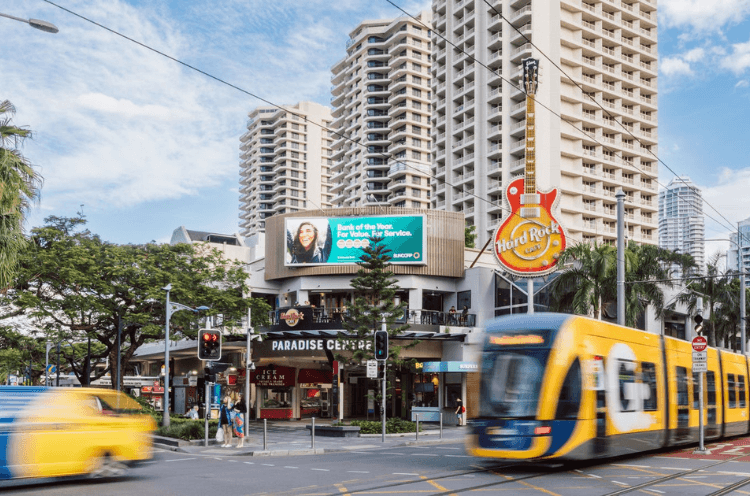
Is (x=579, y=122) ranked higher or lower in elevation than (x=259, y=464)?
higher

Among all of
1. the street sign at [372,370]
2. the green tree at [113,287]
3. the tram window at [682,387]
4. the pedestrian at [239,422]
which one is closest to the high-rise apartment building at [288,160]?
the green tree at [113,287]

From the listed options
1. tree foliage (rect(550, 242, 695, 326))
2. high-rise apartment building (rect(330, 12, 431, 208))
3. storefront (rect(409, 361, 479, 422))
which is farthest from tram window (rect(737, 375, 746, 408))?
high-rise apartment building (rect(330, 12, 431, 208))

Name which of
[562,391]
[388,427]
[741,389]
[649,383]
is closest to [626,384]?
[649,383]

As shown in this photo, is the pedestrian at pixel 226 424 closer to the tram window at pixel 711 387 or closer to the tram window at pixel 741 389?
the tram window at pixel 711 387

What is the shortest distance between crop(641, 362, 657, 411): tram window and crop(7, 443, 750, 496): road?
135cm

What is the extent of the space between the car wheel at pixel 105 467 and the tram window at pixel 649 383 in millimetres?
12024

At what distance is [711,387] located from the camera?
23.8 m

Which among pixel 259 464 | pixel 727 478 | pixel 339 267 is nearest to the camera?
pixel 727 478

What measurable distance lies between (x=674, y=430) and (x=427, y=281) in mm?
27229

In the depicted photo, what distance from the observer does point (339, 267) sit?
47250 millimetres

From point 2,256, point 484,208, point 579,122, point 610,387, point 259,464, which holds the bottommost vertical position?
point 259,464

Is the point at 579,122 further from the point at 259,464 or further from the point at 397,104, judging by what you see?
the point at 259,464

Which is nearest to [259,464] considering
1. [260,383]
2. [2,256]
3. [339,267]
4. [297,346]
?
[2,256]

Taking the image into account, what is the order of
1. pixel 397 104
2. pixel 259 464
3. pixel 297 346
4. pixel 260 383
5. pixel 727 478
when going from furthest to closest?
pixel 397 104, pixel 260 383, pixel 297 346, pixel 259 464, pixel 727 478
